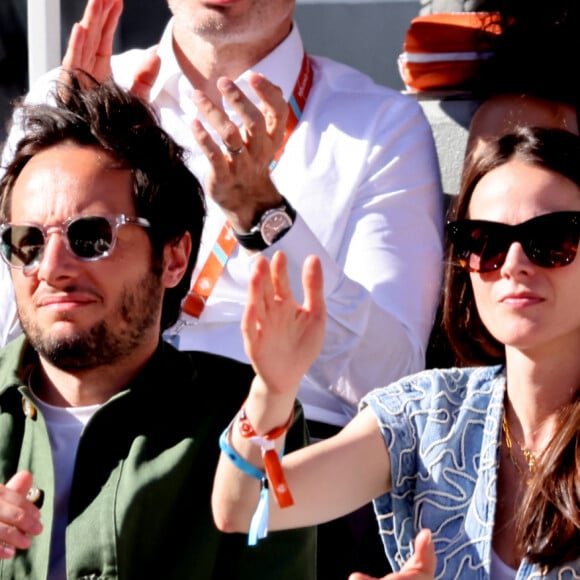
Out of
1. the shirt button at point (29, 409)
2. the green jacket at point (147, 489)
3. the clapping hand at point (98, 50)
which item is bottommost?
the green jacket at point (147, 489)

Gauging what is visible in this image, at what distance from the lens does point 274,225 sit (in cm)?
303

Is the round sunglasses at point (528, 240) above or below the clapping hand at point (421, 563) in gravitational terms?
above

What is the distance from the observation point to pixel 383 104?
3.62 meters

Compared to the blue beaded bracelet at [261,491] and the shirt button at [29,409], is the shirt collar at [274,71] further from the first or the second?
the blue beaded bracelet at [261,491]

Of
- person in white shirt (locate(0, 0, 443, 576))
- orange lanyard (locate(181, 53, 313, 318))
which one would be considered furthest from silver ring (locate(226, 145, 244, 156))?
orange lanyard (locate(181, 53, 313, 318))

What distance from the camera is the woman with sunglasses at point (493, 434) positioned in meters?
2.36

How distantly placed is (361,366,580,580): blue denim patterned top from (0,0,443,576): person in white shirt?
0.62 m

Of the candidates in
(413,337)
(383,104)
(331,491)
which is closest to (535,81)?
(383,104)

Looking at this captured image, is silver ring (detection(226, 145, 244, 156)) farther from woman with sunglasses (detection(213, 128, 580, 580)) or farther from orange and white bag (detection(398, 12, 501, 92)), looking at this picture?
orange and white bag (detection(398, 12, 501, 92))

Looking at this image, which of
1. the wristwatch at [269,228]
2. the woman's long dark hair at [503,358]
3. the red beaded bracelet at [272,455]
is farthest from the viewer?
the wristwatch at [269,228]

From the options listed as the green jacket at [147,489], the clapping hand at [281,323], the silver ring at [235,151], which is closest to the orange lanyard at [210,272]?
the silver ring at [235,151]

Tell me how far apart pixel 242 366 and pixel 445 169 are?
57.1 inches

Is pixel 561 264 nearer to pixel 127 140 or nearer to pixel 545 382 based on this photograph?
pixel 545 382

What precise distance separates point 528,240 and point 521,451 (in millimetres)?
376
